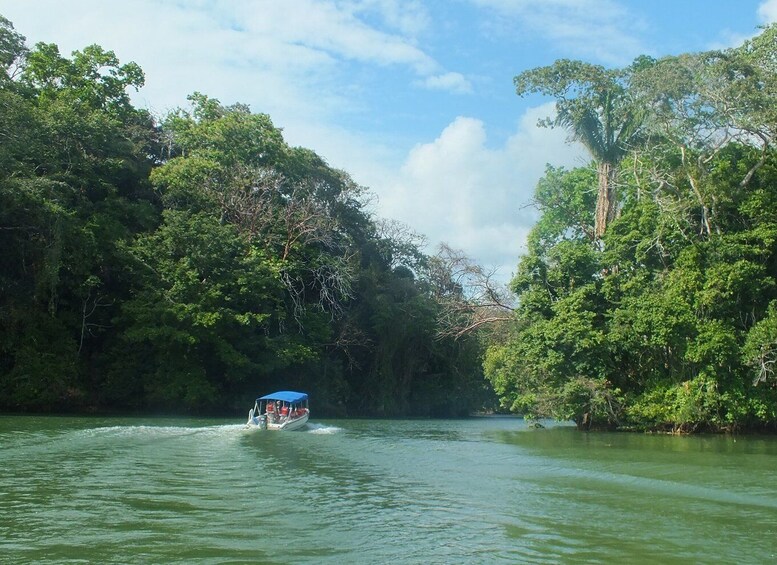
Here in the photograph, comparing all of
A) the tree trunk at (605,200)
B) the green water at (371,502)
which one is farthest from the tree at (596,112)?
the green water at (371,502)

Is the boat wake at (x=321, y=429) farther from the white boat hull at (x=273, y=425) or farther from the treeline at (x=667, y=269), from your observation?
the treeline at (x=667, y=269)

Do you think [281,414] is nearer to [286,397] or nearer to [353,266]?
[286,397]

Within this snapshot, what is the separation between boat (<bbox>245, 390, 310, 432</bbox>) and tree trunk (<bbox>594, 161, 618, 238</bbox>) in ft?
47.3

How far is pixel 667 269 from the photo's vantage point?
3006cm

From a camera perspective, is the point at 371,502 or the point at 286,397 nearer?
the point at 371,502

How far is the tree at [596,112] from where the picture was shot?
32.8m

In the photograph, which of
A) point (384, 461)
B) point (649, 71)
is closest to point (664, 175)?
point (649, 71)

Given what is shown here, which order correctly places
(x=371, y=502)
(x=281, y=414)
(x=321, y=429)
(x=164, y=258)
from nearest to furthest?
(x=371, y=502) → (x=321, y=429) → (x=281, y=414) → (x=164, y=258)

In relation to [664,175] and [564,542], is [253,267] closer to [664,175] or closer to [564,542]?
[664,175]

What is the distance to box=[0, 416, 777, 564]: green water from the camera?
10477 millimetres

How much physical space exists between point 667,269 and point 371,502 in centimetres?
1970

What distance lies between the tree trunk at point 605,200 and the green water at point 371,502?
38.5 ft

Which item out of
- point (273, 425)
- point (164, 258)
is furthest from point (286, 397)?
point (164, 258)

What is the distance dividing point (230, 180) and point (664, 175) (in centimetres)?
2109
